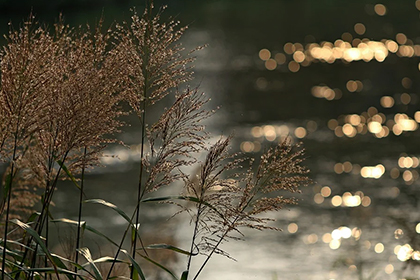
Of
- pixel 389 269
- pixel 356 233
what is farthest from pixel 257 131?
pixel 389 269

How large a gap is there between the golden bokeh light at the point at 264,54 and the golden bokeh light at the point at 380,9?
3.60 meters

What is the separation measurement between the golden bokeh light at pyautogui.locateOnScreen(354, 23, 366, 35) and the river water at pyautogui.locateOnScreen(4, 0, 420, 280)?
0.02 meters

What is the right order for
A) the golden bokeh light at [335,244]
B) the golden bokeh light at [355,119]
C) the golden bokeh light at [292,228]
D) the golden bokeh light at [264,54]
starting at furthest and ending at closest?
the golden bokeh light at [264,54] → the golden bokeh light at [355,119] → the golden bokeh light at [292,228] → the golden bokeh light at [335,244]

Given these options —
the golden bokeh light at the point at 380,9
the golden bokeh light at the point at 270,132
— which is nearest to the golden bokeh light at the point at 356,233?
the golden bokeh light at the point at 270,132

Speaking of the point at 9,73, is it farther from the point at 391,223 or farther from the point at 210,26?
the point at 210,26

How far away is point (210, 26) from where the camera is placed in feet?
49.8

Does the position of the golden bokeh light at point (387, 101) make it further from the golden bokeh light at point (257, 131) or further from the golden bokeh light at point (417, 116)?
the golden bokeh light at point (257, 131)

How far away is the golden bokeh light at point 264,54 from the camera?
1262 centimetres

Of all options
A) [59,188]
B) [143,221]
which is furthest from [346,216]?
[59,188]

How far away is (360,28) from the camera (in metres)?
14.6

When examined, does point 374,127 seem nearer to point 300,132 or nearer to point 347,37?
point 300,132

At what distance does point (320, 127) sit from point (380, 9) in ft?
24.4

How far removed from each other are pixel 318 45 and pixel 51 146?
1172cm

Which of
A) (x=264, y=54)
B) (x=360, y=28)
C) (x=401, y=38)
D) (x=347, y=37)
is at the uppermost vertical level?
(x=360, y=28)
